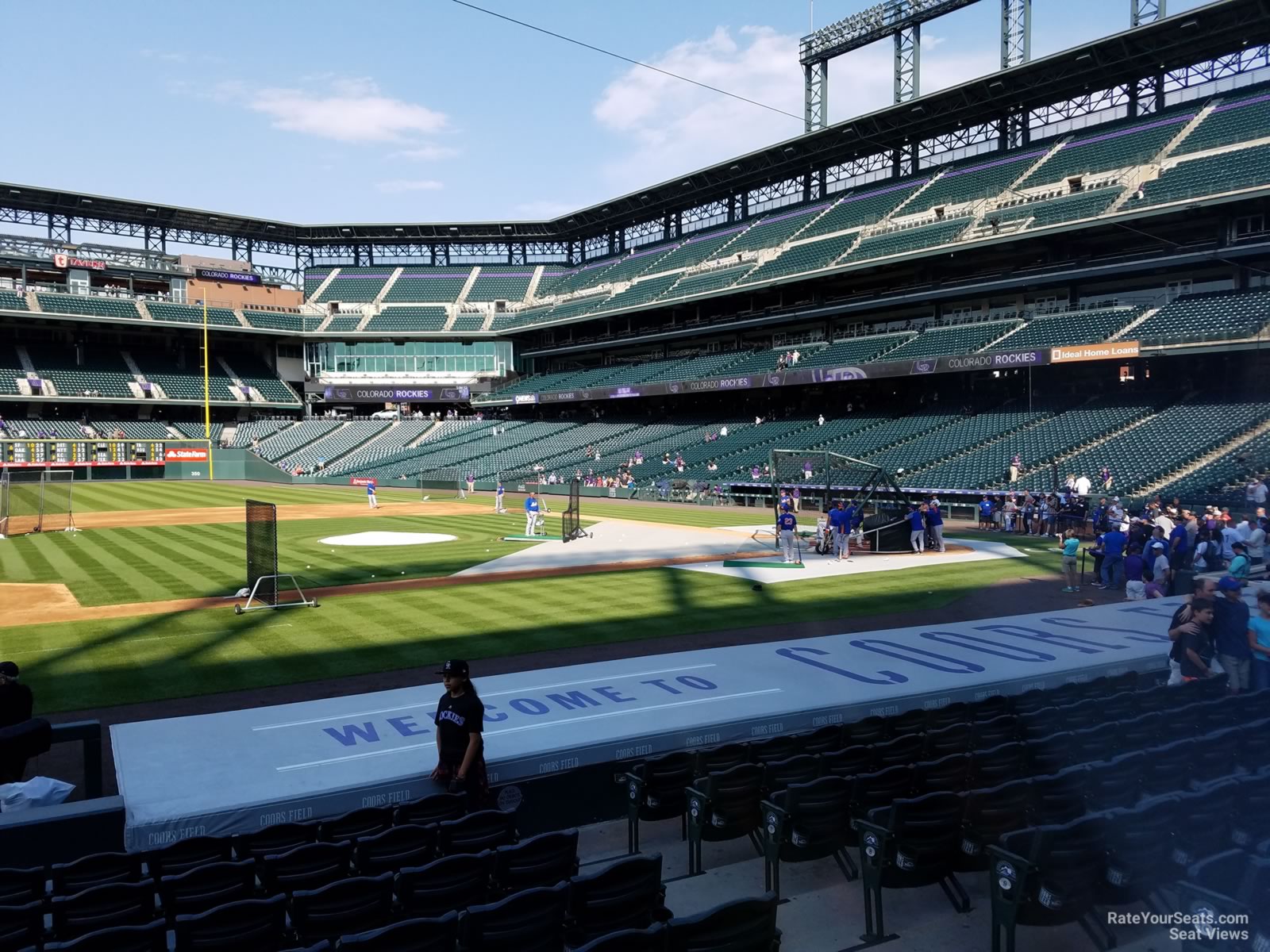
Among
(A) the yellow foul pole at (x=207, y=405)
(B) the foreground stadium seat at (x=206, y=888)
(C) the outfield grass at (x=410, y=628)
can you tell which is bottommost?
(C) the outfield grass at (x=410, y=628)

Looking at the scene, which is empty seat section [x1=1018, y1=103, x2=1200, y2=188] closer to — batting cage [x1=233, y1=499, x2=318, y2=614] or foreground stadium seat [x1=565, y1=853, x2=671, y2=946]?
batting cage [x1=233, y1=499, x2=318, y2=614]

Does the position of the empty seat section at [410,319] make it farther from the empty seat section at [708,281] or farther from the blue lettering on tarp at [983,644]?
the blue lettering on tarp at [983,644]

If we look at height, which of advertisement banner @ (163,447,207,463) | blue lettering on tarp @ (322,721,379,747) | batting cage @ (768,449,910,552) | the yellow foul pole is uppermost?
the yellow foul pole

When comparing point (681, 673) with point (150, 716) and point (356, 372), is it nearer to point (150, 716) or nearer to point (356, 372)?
point (150, 716)

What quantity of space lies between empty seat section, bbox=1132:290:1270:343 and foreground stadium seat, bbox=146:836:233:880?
35.1 metres

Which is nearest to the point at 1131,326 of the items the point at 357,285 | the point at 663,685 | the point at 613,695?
the point at 663,685

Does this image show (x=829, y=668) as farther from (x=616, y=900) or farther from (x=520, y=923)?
(x=520, y=923)

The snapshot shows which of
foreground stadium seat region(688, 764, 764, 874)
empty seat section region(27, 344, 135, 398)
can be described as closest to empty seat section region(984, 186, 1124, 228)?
foreground stadium seat region(688, 764, 764, 874)

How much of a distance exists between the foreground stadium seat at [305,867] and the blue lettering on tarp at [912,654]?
8.26 m

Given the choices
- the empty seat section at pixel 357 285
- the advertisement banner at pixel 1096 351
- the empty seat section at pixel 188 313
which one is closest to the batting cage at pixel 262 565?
the advertisement banner at pixel 1096 351

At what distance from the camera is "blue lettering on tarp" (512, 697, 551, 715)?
9875 mm

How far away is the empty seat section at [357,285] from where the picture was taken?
8669 cm

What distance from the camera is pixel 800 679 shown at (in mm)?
11117

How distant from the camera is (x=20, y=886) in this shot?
17.4ft
